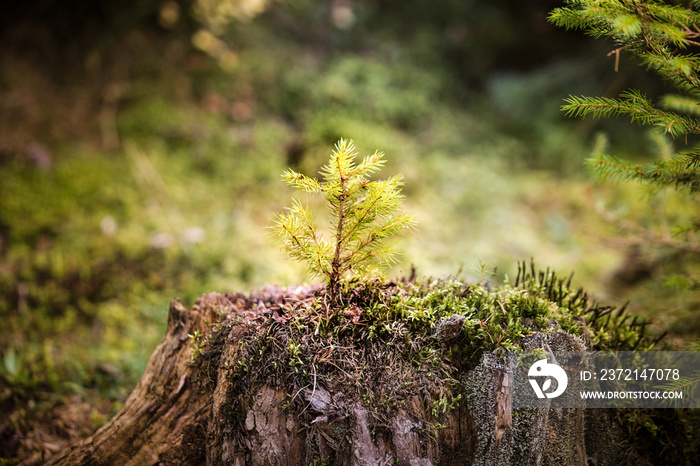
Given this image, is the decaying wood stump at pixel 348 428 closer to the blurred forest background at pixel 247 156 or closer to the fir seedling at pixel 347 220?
the fir seedling at pixel 347 220

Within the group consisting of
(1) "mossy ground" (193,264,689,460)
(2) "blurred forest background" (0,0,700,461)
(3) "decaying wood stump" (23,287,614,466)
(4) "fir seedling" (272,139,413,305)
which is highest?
(2) "blurred forest background" (0,0,700,461)

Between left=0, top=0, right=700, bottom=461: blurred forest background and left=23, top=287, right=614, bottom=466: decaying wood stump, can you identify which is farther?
left=0, top=0, right=700, bottom=461: blurred forest background

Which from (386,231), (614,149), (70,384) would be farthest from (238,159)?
(614,149)

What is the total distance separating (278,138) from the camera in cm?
600

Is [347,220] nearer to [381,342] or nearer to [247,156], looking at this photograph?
[381,342]

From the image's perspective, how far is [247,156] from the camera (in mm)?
5777

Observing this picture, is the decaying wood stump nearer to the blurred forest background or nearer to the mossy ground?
the mossy ground

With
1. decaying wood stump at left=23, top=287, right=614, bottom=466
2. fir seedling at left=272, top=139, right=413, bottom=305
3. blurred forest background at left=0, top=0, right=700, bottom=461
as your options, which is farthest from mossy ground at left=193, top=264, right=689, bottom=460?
blurred forest background at left=0, top=0, right=700, bottom=461

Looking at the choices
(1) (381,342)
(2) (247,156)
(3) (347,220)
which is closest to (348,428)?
(1) (381,342)

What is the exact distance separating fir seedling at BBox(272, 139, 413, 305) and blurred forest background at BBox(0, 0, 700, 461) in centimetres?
138

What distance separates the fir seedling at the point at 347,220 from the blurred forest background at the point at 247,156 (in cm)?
138

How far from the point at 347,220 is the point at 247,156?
456cm

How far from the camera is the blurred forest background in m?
3.50

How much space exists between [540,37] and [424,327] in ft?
27.8
